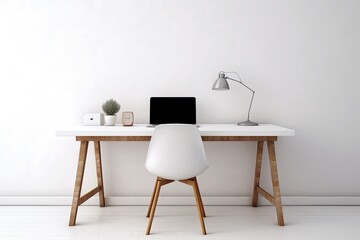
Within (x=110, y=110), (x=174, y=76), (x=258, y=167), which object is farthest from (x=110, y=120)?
(x=258, y=167)

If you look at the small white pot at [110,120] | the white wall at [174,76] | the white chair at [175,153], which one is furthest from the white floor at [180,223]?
the small white pot at [110,120]

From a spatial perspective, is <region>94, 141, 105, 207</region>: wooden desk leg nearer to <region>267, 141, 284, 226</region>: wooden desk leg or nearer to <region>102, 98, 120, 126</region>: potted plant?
<region>102, 98, 120, 126</region>: potted plant

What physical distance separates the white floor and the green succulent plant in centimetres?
88

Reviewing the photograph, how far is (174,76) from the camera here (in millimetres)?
2799

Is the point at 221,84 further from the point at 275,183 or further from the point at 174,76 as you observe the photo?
the point at 275,183

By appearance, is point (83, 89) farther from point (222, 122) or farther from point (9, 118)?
point (222, 122)

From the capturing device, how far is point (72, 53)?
2787 mm

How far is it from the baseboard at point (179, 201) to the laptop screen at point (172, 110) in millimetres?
766

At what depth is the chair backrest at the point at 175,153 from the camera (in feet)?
6.63

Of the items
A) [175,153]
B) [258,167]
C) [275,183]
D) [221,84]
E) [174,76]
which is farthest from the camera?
[174,76]

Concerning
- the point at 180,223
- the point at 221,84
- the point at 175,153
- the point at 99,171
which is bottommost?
the point at 180,223

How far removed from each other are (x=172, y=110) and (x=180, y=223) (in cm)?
95

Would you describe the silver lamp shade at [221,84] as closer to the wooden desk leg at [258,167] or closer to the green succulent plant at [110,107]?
the wooden desk leg at [258,167]

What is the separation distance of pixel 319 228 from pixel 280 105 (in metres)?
1.12
